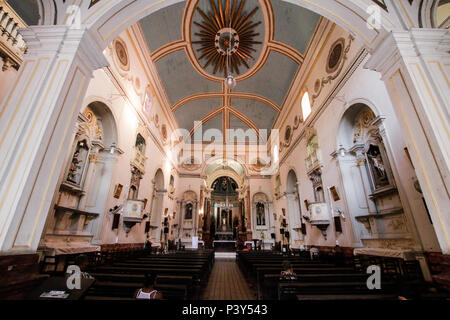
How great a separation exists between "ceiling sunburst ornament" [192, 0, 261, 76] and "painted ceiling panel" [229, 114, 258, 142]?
493 centimetres

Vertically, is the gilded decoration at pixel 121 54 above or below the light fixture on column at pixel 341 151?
above

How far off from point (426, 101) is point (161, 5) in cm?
465

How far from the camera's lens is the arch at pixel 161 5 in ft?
10.4

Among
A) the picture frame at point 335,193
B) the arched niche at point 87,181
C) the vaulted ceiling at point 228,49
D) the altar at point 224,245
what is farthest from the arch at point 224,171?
the arched niche at point 87,181

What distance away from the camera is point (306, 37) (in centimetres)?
891

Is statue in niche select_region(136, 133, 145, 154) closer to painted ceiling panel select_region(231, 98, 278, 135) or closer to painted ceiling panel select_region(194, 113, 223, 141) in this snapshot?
painted ceiling panel select_region(194, 113, 223, 141)

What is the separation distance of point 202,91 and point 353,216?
437 inches

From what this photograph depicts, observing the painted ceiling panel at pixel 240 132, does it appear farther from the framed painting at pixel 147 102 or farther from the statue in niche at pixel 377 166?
the statue in niche at pixel 377 166

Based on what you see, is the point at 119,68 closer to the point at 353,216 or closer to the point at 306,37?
the point at 306,37

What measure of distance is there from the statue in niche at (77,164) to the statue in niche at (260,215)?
13455mm

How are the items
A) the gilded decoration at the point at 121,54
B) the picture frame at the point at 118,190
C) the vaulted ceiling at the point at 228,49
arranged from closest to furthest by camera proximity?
A: the gilded decoration at the point at 121,54
the picture frame at the point at 118,190
the vaulted ceiling at the point at 228,49

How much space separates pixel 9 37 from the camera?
419 centimetres

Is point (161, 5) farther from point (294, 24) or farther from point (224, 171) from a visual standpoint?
point (224, 171)

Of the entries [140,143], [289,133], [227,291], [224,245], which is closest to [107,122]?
[140,143]
